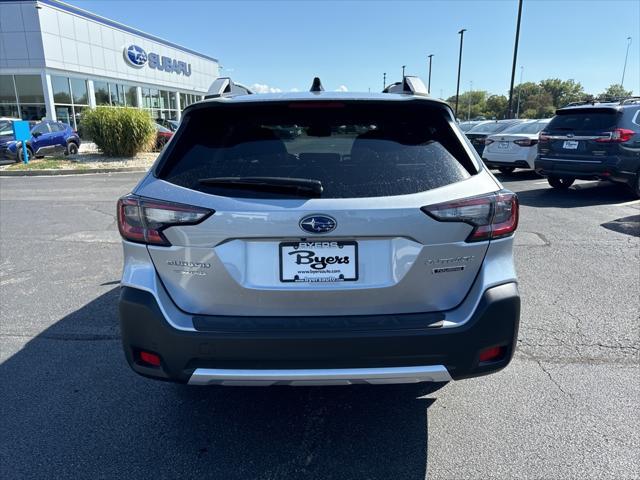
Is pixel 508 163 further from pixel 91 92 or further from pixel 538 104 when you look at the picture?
pixel 538 104

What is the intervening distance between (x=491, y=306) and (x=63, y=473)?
226 centimetres

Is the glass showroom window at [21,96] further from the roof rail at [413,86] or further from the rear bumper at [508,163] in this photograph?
the roof rail at [413,86]

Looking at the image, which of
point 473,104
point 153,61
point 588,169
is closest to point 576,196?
point 588,169

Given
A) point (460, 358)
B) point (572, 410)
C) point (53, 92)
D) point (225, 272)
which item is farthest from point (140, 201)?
point (53, 92)

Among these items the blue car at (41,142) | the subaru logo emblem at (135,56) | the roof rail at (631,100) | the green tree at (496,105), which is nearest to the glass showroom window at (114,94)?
the subaru logo emblem at (135,56)

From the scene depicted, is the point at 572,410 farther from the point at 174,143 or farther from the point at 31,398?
the point at 31,398

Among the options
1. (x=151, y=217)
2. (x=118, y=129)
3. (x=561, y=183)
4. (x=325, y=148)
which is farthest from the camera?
(x=118, y=129)

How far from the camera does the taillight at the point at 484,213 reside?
2164 millimetres

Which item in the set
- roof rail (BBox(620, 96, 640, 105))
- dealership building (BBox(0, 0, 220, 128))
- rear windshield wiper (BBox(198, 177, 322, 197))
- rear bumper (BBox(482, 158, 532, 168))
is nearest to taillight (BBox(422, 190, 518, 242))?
rear windshield wiper (BBox(198, 177, 322, 197))

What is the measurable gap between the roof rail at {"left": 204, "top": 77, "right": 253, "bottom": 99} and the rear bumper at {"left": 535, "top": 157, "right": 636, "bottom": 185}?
849 cm

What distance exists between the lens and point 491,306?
2.23 metres

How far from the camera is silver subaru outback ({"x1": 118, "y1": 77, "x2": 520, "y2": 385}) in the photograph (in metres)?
2.12

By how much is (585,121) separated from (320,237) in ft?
32.0

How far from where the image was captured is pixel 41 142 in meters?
18.3
